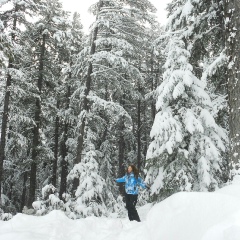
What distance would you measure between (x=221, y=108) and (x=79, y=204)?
667 cm

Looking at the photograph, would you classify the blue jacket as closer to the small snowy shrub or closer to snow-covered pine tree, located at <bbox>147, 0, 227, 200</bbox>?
snow-covered pine tree, located at <bbox>147, 0, 227, 200</bbox>

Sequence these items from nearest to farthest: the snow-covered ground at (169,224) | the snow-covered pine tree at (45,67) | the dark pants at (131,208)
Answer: the snow-covered ground at (169,224)
the dark pants at (131,208)
the snow-covered pine tree at (45,67)

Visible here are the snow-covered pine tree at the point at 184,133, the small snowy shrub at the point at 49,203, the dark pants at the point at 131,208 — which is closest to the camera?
the dark pants at the point at 131,208

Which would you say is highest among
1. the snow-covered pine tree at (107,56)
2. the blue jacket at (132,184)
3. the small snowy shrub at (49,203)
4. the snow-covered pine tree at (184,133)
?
the snow-covered pine tree at (107,56)

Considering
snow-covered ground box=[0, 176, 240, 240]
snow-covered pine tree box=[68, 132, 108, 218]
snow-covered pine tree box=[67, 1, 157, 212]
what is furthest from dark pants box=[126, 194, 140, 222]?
snow-covered pine tree box=[67, 1, 157, 212]

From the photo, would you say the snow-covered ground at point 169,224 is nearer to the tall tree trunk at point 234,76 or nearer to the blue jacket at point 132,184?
the tall tree trunk at point 234,76

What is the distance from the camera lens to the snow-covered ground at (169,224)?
10.8 ft

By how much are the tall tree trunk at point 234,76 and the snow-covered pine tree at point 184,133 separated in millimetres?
2935

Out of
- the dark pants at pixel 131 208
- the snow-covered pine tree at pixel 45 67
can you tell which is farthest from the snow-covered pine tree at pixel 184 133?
the snow-covered pine tree at pixel 45 67

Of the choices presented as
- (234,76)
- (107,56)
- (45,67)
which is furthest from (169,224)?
(45,67)

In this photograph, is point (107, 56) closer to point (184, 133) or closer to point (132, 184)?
point (184, 133)

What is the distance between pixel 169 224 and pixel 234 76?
11.0 feet

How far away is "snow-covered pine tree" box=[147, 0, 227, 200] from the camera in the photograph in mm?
9492

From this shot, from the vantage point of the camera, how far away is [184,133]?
9945 millimetres
